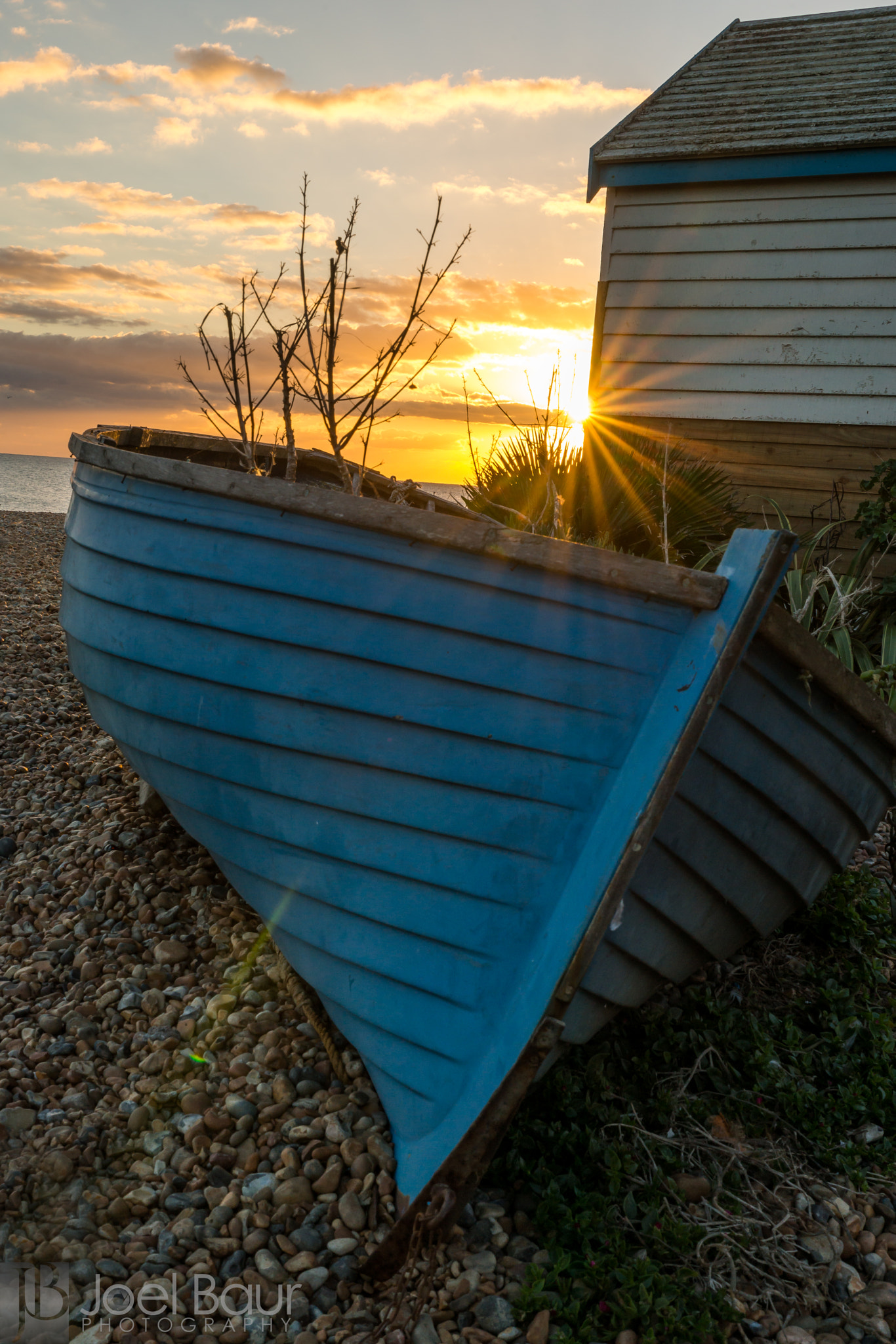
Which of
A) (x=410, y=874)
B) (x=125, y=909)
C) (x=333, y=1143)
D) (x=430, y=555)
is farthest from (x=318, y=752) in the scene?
(x=125, y=909)

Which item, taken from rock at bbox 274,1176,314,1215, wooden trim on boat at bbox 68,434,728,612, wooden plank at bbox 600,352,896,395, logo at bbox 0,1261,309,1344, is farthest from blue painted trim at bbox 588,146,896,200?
logo at bbox 0,1261,309,1344

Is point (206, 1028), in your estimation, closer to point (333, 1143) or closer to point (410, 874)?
point (333, 1143)

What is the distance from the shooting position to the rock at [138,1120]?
2.18 metres

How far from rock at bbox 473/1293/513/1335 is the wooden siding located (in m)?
5.86

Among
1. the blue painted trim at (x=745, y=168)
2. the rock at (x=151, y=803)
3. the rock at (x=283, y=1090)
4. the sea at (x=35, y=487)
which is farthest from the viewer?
the sea at (x=35, y=487)

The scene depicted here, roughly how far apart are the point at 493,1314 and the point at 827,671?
1673 mm

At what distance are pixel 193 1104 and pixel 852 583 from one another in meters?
4.42

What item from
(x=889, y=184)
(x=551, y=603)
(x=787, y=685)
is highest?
(x=889, y=184)

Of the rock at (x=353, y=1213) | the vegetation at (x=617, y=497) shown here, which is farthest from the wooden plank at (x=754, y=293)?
the rock at (x=353, y=1213)

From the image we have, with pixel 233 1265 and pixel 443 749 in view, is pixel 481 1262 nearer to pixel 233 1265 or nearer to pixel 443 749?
pixel 233 1265

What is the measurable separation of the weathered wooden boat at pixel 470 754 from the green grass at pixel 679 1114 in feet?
1.00

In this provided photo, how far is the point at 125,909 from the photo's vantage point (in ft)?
10.2

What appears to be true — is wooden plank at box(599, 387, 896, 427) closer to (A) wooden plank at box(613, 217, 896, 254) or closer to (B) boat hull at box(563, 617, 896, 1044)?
(A) wooden plank at box(613, 217, 896, 254)

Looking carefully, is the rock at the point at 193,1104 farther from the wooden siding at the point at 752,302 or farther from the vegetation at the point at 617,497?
the wooden siding at the point at 752,302
